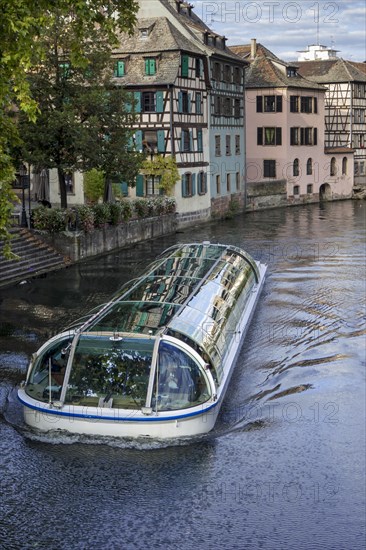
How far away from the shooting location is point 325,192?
69562 mm

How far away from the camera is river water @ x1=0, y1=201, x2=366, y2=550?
11.9 m

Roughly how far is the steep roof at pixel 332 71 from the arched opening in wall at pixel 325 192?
33.5 ft

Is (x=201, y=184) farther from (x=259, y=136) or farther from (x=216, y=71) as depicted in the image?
(x=259, y=136)

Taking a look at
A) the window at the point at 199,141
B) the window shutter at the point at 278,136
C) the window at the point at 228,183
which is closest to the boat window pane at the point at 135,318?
the window at the point at 199,141

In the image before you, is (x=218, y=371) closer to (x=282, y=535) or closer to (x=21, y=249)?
(x=282, y=535)

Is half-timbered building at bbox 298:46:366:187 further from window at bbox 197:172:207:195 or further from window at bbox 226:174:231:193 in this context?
window at bbox 197:172:207:195

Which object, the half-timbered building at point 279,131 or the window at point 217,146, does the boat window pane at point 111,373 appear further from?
the half-timbered building at point 279,131

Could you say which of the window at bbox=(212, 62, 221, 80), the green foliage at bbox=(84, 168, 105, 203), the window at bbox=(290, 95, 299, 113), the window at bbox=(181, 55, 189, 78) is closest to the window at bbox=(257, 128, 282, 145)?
the window at bbox=(290, 95, 299, 113)

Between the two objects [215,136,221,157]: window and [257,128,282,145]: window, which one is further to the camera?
[257,128,282,145]: window

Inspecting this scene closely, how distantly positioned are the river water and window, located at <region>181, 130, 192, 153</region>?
26.1 m

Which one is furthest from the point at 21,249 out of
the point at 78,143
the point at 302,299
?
the point at 302,299

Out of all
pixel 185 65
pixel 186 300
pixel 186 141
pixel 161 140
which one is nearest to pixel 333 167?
pixel 186 141

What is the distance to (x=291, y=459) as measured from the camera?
563 inches

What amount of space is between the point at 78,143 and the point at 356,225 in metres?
21.2
